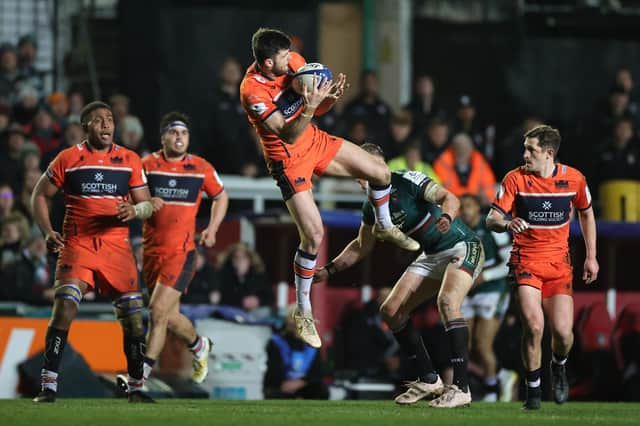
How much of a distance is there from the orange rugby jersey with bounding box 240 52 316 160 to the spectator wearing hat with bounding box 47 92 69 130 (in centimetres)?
807

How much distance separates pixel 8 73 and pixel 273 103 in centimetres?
960

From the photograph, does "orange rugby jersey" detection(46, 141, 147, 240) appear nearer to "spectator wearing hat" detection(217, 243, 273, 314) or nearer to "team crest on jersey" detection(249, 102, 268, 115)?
"team crest on jersey" detection(249, 102, 268, 115)

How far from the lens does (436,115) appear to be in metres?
19.8

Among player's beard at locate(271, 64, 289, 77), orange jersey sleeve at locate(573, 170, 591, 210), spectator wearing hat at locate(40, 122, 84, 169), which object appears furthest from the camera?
spectator wearing hat at locate(40, 122, 84, 169)

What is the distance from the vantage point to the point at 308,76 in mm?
11641

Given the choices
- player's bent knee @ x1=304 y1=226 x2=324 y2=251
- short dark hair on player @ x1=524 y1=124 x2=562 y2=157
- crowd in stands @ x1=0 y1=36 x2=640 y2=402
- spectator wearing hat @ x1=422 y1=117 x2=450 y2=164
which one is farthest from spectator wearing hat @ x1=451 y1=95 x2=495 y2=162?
player's bent knee @ x1=304 y1=226 x2=324 y2=251

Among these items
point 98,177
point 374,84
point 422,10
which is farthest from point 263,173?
point 98,177

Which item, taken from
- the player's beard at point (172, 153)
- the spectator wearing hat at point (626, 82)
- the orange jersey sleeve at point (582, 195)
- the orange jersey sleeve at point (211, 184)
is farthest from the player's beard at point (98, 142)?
the spectator wearing hat at point (626, 82)

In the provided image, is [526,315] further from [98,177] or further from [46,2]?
[46,2]

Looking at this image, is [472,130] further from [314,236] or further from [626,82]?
[314,236]

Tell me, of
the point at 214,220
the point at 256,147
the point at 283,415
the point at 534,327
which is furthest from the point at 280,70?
the point at 256,147

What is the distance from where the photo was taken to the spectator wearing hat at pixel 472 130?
65.4 ft

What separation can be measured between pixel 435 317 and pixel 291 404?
15.7ft

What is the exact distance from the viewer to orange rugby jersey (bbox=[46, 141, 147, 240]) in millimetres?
12609
